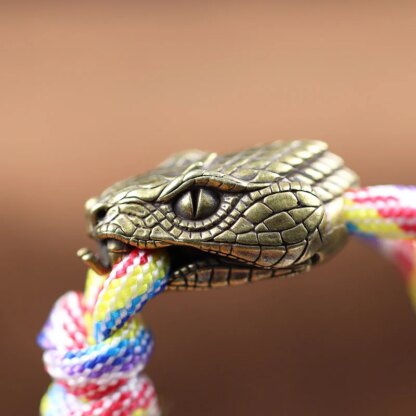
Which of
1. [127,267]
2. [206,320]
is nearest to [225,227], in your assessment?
[127,267]

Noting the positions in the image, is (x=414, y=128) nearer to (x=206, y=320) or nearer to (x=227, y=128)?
(x=227, y=128)

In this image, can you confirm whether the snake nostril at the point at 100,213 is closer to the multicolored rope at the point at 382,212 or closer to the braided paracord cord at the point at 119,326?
the braided paracord cord at the point at 119,326

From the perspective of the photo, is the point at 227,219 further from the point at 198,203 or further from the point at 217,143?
the point at 217,143

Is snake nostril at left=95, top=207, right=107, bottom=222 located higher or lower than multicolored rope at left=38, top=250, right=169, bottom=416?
higher

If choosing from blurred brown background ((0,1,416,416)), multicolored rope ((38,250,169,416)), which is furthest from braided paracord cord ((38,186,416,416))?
blurred brown background ((0,1,416,416))

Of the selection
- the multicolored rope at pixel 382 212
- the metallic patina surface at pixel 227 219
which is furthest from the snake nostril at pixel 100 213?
the multicolored rope at pixel 382 212

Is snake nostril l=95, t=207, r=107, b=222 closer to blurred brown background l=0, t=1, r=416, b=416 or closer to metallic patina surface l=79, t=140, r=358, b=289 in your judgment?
metallic patina surface l=79, t=140, r=358, b=289

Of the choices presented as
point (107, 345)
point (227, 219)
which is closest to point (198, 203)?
point (227, 219)
